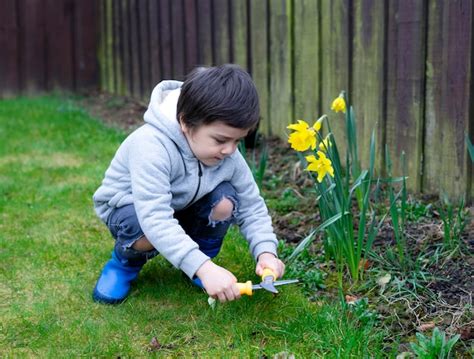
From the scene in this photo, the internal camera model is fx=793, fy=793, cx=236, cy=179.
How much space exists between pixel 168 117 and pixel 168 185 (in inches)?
9.6

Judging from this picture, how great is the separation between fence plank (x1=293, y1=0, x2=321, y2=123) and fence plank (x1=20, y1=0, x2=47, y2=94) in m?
3.94

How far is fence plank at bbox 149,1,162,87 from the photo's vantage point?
6793 millimetres

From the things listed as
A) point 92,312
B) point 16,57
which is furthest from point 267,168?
point 16,57

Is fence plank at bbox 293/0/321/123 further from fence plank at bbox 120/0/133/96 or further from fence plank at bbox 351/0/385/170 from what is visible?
fence plank at bbox 120/0/133/96

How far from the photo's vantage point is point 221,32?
5676 mm

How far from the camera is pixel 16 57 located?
7.86 metres

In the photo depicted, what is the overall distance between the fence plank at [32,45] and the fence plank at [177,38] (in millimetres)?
2006

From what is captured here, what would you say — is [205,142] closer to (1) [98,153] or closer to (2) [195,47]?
(1) [98,153]

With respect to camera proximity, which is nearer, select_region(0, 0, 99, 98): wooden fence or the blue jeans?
the blue jeans

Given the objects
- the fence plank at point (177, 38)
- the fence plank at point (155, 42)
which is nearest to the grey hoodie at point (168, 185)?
the fence plank at point (177, 38)

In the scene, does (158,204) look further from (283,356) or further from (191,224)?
(283,356)

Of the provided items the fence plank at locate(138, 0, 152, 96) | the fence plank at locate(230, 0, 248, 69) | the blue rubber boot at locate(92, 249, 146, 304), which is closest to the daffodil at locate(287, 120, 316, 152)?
the blue rubber boot at locate(92, 249, 146, 304)

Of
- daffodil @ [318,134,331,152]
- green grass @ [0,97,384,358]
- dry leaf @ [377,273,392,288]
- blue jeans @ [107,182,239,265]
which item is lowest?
green grass @ [0,97,384,358]

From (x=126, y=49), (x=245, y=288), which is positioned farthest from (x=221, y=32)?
(x=245, y=288)
